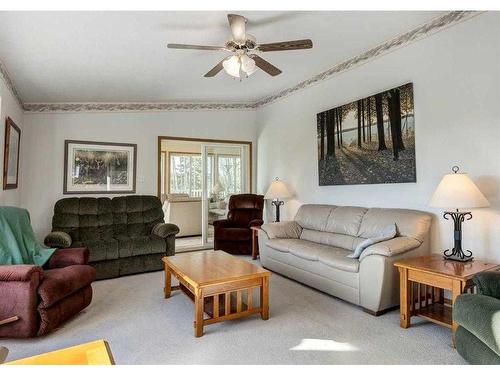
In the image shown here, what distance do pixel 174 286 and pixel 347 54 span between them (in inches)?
137

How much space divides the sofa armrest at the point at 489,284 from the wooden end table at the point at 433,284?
0.49 feet

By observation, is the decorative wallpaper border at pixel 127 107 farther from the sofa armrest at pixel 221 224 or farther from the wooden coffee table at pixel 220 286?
the wooden coffee table at pixel 220 286

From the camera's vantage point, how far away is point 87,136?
15.6 feet

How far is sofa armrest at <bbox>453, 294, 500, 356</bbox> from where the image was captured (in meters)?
1.55

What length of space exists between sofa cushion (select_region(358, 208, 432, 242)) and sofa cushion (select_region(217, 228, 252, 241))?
2.02 metres

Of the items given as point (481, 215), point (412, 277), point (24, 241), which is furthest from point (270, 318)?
point (24, 241)

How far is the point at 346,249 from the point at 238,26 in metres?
2.58

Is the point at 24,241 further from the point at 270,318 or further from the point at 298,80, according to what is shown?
the point at 298,80

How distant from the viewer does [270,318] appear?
265cm

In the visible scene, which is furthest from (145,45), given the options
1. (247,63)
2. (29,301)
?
(29,301)

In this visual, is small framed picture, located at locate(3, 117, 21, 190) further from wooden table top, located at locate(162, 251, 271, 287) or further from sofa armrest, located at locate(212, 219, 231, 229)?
sofa armrest, located at locate(212, 219, 231, 229)

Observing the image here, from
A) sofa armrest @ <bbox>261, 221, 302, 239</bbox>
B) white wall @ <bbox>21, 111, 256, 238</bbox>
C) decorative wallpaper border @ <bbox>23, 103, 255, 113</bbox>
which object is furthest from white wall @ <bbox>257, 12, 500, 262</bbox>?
white wall @ <bbox>21, 111, 256, 238</bbox>

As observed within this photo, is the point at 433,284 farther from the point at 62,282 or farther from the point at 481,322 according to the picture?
the point at 62,282

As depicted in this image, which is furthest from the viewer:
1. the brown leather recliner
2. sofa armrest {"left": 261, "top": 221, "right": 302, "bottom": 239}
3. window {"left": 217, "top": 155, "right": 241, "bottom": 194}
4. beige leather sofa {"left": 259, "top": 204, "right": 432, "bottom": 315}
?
window {"left": 217, "top": 155, "right": 241, "bottom": 194}
